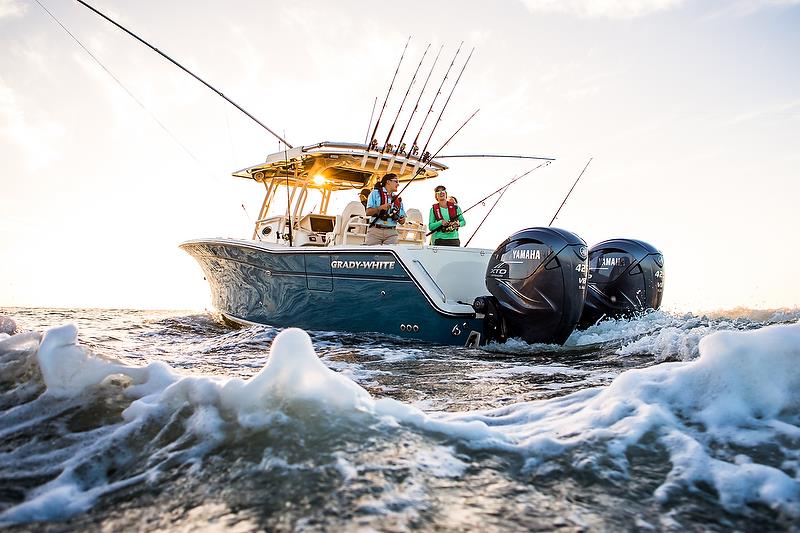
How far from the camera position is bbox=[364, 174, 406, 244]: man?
24.3 feet

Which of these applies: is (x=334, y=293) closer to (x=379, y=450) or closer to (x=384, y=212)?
(x=384, y=212)

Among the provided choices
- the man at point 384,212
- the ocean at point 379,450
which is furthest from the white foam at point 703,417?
the man at point 384,212

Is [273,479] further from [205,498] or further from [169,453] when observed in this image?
[169,453]

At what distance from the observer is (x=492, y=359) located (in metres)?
5.14

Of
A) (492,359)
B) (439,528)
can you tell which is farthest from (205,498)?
(492,359)

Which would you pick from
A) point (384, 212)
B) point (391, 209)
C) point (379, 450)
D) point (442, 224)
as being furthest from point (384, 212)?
point (379, 450)

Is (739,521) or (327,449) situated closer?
(739,521)

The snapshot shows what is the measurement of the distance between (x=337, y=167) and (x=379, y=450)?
280 inches

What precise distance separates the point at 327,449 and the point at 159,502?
472 mm

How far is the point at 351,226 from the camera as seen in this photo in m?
7.89

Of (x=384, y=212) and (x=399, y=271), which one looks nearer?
(x=399, y=271)

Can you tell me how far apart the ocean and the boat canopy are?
18.8ft

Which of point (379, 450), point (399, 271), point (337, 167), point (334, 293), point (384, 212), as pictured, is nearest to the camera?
point (379, 450)

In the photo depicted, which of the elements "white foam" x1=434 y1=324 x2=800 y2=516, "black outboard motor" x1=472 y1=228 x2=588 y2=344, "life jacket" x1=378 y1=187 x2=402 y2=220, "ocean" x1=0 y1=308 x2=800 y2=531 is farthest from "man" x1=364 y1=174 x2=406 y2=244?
"white foam" x1=434 y1=324 x2=800 y2=516
